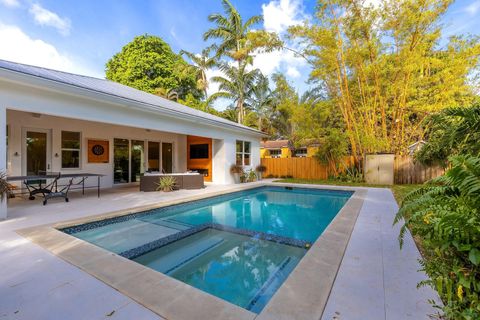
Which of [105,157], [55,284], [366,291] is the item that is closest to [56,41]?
[105,157]

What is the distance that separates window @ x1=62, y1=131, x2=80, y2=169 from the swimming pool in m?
5.22

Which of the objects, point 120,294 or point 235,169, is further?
point 235,169

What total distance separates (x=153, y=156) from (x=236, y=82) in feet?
28.5

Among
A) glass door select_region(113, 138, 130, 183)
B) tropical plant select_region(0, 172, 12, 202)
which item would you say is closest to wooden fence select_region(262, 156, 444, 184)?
glass door select_region(113, 138, 130, 183)

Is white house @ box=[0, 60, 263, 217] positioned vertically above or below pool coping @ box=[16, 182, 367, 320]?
above

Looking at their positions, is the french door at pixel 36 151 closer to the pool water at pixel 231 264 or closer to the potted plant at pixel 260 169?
→ the pool water at pixel 231 264

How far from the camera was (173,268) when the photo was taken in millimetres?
3105

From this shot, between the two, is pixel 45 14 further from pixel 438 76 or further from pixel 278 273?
pixel 438 76

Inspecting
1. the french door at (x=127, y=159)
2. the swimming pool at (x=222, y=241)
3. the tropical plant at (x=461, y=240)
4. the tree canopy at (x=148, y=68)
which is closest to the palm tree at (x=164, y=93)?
the tree canopy at (x=148, y=68)

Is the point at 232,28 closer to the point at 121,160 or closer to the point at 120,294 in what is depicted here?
the point at 121,160

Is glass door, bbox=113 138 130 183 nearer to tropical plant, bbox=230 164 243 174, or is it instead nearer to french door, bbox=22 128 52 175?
french door, bbox=22 128 52 175

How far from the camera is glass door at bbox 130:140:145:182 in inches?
420

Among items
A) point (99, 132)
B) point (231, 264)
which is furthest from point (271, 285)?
point (99, 132)

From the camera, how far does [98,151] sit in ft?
30.5
